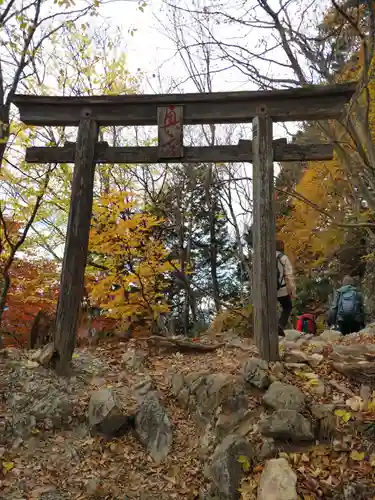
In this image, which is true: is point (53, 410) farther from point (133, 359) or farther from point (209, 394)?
point (209, 394)

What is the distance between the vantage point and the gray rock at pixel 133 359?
19.3 ft

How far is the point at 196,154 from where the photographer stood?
5781 millimetres

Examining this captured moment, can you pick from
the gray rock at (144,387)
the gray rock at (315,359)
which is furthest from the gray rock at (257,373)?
the gray rock at (144,387)

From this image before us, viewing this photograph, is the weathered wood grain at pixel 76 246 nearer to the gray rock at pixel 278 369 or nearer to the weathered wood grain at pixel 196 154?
the weathered wood grain at pixel 196 154

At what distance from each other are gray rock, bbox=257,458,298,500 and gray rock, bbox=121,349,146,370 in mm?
2823

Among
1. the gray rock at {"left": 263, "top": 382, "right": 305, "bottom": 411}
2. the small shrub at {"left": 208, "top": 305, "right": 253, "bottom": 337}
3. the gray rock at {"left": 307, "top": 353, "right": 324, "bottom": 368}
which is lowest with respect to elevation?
the gray rock at {"left": 263, "top": 382, "right": 305, "bottom": 411}

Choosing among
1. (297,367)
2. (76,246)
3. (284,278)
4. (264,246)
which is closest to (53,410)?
(76,246)

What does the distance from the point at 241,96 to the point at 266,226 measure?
206 centimetres

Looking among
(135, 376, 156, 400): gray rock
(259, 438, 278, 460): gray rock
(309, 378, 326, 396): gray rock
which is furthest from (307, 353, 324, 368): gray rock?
(135, 376, 156, 400): gray rock

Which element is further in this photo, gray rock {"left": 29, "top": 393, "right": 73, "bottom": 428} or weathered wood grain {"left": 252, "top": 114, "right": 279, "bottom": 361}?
weathered wood grain {"left": 252, "top": 114, "right": 279, "bottom": 361}

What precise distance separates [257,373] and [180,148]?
11.3 ft

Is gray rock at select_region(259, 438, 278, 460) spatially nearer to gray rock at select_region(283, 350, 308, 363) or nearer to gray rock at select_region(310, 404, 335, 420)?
gray rock at select_region(310, 404, 335, 420)

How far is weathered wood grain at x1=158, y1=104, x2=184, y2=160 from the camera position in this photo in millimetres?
5734

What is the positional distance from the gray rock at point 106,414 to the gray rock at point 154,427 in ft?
0.84
